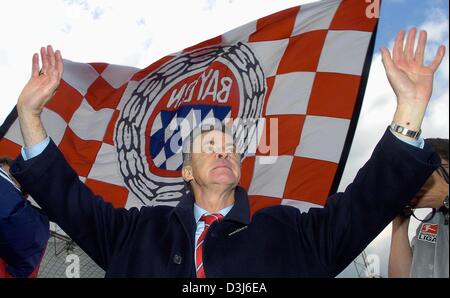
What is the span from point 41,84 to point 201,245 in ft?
3.07

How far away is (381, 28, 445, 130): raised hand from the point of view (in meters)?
1.68

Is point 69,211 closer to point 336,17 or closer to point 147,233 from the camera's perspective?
point 147,233

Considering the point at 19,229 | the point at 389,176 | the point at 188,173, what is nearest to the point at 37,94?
the point at 19,229

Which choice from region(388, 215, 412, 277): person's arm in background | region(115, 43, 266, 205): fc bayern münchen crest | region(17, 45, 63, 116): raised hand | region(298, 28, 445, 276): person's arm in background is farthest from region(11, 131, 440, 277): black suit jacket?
region(115, 43, 266, 205): fc bayern münchen crest

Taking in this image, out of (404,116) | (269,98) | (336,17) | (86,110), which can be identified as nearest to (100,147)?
(86,110)

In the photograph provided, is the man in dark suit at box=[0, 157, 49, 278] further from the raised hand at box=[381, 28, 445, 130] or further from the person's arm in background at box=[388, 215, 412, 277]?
the person's arm in background at box=[388, 215, 412, 277]

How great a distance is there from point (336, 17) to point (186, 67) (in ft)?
4.58

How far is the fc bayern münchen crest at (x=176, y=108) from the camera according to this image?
4074mm

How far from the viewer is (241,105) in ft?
13.3

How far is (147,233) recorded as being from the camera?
6.64 feet

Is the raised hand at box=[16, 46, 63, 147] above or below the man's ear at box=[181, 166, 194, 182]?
above

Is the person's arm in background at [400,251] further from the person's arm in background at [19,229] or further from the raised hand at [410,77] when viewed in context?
the person's arm in background at [19,229]

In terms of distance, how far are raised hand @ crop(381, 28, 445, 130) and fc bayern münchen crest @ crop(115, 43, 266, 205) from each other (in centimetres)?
216

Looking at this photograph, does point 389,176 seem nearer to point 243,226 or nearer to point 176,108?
point 243,226
